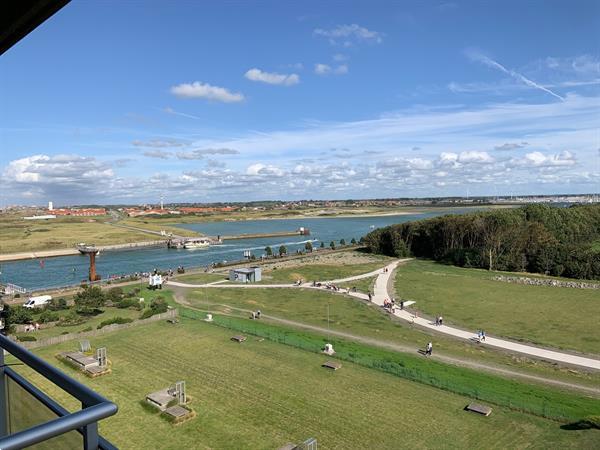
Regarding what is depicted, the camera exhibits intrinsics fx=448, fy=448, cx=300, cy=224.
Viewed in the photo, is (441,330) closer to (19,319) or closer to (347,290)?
(347,290)

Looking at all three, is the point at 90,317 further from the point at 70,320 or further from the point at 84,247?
the point at 84,247

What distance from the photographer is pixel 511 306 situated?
31109mm

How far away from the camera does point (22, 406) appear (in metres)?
2.28

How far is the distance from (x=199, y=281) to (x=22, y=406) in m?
38.4

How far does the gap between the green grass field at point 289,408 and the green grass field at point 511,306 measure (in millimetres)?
10981

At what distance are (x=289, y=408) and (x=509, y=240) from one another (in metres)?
41.8

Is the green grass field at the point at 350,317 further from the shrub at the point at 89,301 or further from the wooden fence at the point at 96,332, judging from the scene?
the shrub at the point at 89,301

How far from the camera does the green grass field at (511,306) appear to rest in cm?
2456

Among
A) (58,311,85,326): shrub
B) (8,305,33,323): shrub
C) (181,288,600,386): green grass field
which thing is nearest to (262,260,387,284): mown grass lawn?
(181,288,600,386): green grass field

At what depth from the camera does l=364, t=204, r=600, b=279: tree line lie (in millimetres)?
44156

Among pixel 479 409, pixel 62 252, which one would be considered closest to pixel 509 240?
pixel 479 409

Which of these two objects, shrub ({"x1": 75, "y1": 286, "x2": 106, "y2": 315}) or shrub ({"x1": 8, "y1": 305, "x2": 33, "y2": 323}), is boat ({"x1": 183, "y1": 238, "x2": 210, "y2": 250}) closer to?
shrub ({"x1": 75, "y1": 286, "x2": 106, "y2": 315})

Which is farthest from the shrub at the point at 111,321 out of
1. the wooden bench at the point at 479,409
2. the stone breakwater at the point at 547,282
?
the stone breakwater at the point at 547,282

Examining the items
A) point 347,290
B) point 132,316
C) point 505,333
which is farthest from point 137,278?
point 505,333
